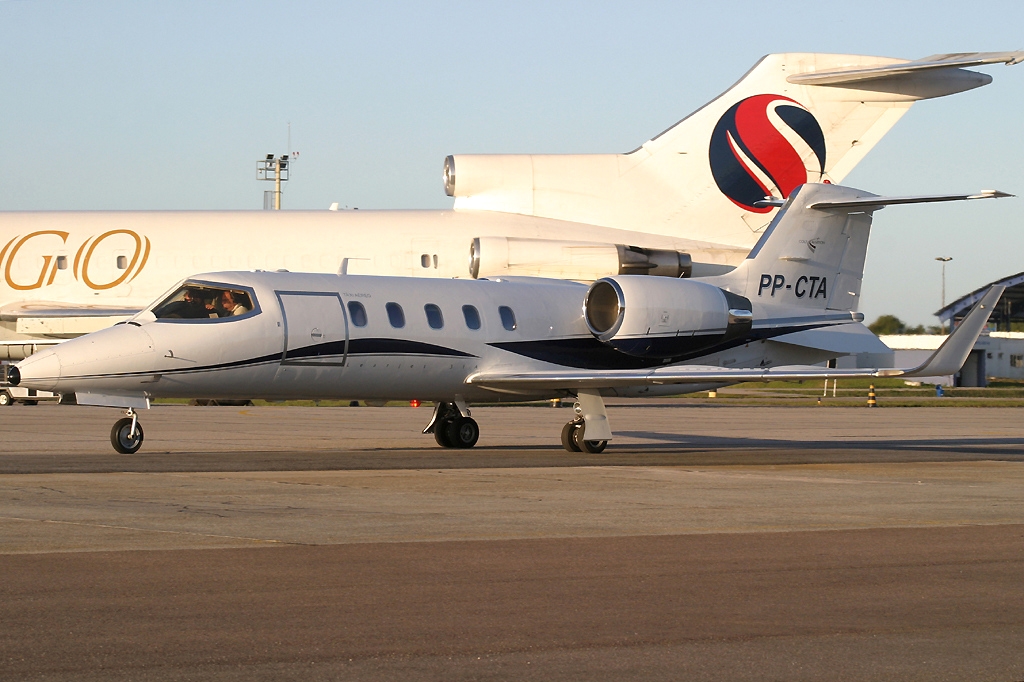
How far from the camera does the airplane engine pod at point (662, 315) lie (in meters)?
19.0

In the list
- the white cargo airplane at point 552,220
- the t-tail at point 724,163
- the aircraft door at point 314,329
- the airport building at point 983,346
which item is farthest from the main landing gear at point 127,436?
the airport building at point 983,346

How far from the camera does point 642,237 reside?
28.5 meters

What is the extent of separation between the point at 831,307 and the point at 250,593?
53.9 ft

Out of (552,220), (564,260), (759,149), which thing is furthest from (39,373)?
(759,149)

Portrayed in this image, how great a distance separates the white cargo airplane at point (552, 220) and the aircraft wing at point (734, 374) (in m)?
7.65

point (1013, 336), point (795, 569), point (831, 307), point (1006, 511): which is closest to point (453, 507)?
point (795, 569)

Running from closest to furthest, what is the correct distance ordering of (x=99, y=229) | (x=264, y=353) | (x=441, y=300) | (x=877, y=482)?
(x=877, y=482) → (x=264, y=353) → (x=441, y=300) → (x=99, y=229)

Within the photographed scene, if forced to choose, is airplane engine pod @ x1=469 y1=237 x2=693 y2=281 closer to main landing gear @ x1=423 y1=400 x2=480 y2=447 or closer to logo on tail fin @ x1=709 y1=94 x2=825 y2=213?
logo on tail fin @ x1=709 y1=94 x2=825 y2=213

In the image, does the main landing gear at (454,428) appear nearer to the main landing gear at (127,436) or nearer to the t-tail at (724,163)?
the main landing gear at (127,436)

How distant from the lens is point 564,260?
85.5 feet

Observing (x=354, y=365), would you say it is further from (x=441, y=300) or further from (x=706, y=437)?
(x=706, y=437)

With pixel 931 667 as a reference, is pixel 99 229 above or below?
above

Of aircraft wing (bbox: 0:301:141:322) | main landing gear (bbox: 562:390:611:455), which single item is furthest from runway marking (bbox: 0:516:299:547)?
aircraft wing (bbox: 0:301:141:322)

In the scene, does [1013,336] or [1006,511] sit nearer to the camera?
[1006,511]
